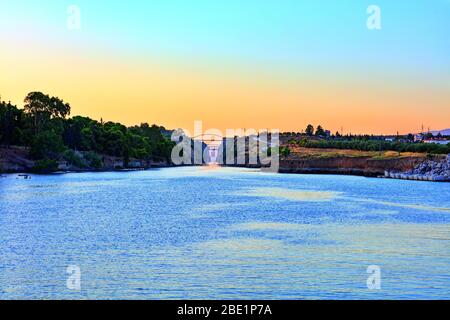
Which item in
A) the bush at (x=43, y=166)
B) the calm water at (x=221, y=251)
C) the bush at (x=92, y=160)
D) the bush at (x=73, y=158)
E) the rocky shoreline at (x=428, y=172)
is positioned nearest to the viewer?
the calm water at (x=221, y=251)

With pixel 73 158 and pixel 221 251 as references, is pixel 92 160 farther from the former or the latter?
pixel 221 251

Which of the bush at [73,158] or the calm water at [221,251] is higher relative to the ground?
the bush at [73,158]

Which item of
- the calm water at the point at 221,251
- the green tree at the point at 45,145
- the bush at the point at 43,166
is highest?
the green tree at the point at 45,145

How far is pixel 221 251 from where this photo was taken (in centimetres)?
3825

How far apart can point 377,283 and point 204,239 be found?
17031 millimetres

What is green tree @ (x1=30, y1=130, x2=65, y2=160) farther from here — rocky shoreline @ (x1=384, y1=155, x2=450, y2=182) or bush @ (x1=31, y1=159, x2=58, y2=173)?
rocky shoreline @ (x1=384, y1=155, x2=450, y2=182)

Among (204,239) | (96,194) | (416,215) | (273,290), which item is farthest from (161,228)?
(96,194)

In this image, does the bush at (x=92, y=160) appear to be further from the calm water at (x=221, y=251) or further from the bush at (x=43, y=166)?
the calm water at (x=221, y=251)

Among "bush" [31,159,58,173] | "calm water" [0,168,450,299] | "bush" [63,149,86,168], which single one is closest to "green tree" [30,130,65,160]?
"bush" [31,159,58,173]

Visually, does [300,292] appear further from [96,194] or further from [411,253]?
[96,194]

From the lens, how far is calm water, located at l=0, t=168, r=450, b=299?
27984mm

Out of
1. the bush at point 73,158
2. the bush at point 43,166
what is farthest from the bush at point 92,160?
the bush at point 43,166

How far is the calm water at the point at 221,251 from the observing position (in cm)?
2798
